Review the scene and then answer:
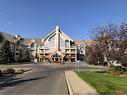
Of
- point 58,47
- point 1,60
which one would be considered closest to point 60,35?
point 58,47

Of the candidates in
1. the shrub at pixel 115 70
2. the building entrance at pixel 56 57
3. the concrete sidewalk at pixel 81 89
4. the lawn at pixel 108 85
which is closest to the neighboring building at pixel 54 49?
the building entrance at pixel 56 57

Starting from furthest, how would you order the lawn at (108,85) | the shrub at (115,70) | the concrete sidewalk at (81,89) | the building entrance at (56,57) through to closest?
1. the building entrance at (56,57)
2. the shrub at (115,70)
3. the lawn at (108,85)
4. the concrete sidewalk at (81,89)

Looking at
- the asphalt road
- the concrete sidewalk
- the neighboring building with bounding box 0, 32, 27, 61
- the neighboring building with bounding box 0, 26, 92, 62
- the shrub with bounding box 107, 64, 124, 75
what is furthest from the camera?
the neighboring building with bounding box 0, 32, 27, 61

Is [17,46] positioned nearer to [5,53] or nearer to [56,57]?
[56,57]

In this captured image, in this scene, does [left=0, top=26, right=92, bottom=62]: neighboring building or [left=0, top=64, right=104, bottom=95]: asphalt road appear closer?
[left=0, top=64, right=104, bottom=95]: asphalt road

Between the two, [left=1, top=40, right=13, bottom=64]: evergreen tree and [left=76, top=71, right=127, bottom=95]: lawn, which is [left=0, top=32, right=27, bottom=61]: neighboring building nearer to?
[left=1, top=40, right=13, bottom=64]: evergreen tree

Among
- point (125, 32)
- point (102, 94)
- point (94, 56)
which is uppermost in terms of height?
point (125, 32)

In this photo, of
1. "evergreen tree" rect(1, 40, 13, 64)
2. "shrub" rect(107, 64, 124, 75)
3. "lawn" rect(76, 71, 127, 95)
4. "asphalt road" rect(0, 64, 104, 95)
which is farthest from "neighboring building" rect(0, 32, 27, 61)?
"lawn" rect(76, 71, 127, 95)

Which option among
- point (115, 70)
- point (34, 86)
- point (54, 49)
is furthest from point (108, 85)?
point (54, 49)

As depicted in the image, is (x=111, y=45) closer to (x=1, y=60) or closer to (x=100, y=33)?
(x=100, y=33)

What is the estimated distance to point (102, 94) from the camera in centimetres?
1584

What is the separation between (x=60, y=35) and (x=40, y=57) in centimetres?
1180

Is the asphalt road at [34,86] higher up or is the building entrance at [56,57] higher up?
the building entrance at [56,57]

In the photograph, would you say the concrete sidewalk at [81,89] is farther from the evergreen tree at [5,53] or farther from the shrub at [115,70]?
the evergreen tree at [5,53]
